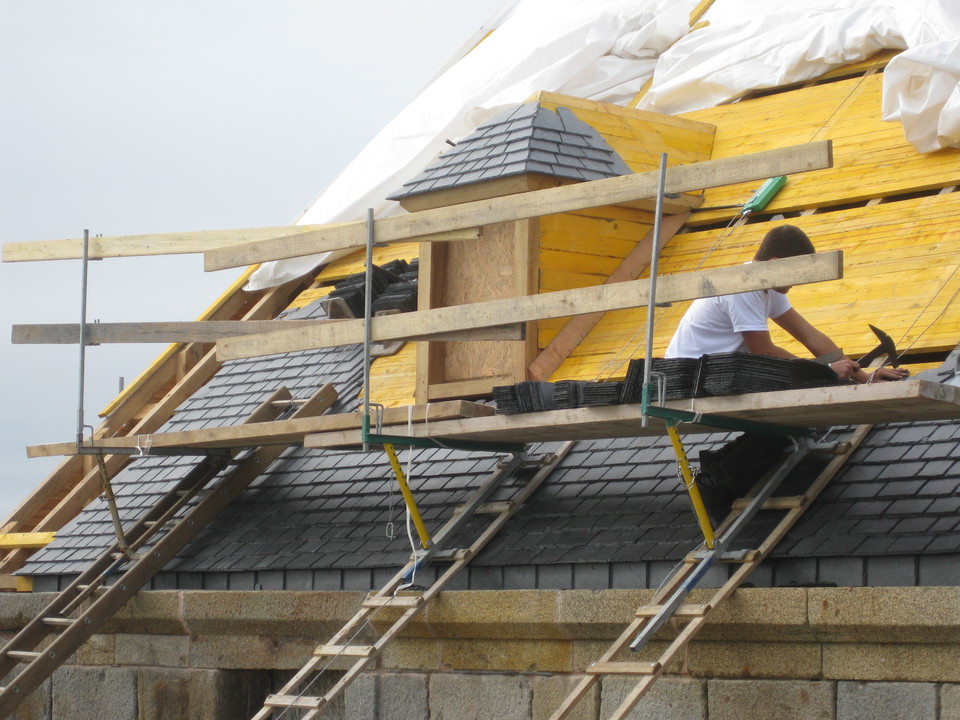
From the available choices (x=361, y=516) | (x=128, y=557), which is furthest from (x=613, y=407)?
(x=128, y=557)

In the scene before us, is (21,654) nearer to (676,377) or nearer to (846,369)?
(676,377)

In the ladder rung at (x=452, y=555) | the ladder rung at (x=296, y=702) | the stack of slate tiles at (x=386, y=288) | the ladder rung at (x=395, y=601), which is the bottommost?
the ladder rung at (x=296, y=702)

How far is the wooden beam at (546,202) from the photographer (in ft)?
23.4

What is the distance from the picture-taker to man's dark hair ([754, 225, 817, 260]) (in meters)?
7.76

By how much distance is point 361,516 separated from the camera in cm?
1012

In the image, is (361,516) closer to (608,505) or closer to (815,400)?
(608,505)

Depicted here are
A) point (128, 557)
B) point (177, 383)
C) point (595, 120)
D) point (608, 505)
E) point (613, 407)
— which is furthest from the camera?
point (177, 383)

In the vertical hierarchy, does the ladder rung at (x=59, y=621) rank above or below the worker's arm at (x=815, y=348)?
below

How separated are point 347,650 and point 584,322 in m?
3.25

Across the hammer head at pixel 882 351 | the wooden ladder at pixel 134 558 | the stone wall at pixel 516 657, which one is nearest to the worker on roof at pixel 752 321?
the hammer head at pixel 882 351

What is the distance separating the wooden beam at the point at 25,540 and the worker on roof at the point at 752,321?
5.85m

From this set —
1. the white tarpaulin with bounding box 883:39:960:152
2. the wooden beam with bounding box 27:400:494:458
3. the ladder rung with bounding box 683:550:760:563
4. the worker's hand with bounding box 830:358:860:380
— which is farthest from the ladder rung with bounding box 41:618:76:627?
the white tarpaulin with bounding box 883:39:960:152

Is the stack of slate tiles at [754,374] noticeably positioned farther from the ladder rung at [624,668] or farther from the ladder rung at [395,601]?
the ladder rung at [395,601]

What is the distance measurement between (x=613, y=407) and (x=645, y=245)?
3.74 metres
